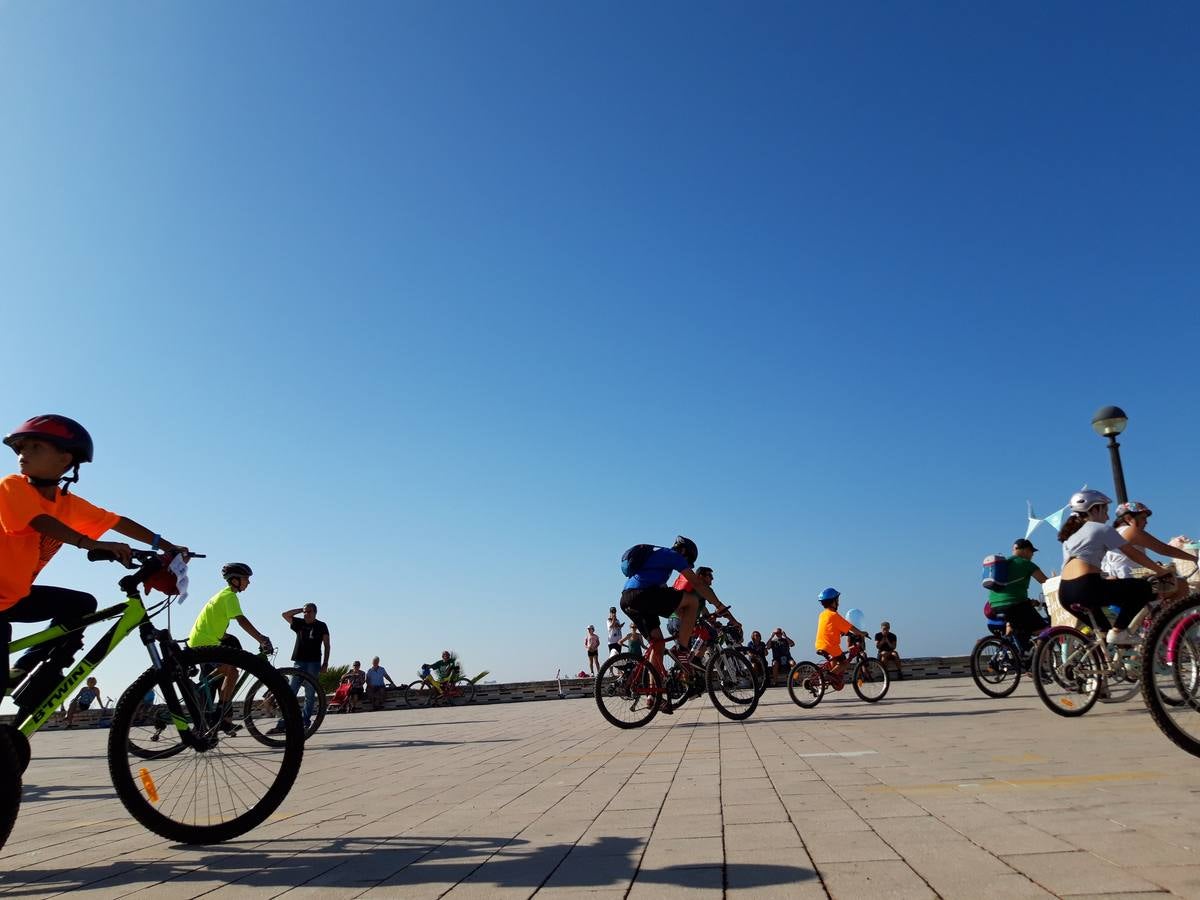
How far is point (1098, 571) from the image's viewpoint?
22.9 ft

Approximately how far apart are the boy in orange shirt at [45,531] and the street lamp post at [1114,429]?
12.3m

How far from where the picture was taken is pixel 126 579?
3920mm

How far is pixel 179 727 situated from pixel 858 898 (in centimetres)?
308

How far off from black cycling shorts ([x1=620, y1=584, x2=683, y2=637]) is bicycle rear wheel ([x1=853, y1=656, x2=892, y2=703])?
397 centimetres

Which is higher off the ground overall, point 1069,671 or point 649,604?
point 649,604

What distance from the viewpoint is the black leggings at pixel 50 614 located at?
3.74 m

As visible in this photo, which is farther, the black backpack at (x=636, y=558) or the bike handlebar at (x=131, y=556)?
the black backpack at (x=636, y=558)

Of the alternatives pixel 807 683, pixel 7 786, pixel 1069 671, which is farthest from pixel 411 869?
pixel 807 683

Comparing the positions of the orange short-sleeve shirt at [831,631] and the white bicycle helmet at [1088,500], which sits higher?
the white bicycle helmet at [1088,500]

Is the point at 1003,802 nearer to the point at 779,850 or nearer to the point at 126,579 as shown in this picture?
the point at 779,850

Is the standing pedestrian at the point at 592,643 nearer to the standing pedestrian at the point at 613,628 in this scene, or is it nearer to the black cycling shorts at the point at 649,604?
the standing pedestrian at the point at 613,628

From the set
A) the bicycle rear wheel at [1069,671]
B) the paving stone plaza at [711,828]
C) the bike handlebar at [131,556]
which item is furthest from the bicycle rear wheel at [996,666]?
the bike handlebar at [131,556]

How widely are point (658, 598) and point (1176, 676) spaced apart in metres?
5.54

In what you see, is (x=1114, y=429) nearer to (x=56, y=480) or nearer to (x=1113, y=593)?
(x=1113, y=593)
